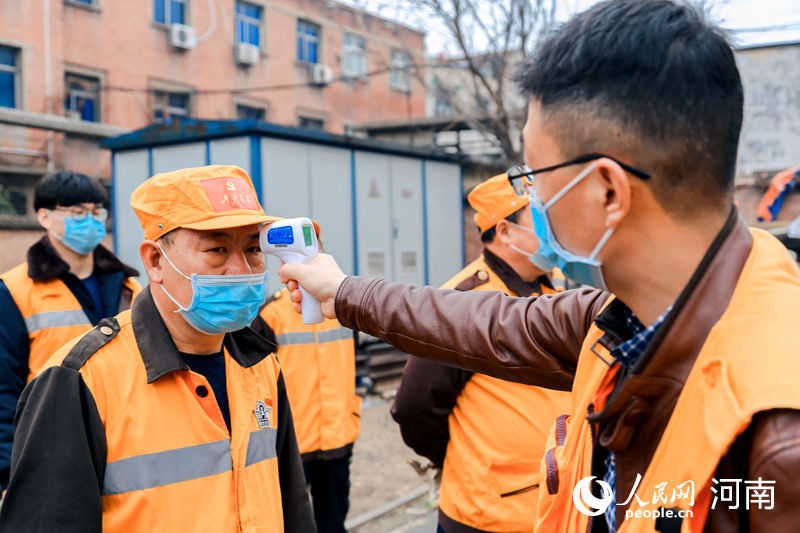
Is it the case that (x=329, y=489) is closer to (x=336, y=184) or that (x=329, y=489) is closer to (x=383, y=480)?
(x=383, y=480)

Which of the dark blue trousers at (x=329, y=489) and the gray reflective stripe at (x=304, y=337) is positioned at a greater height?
the gray reflective stripe at (x=304, y=337)

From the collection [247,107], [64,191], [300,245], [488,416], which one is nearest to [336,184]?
[64,191]

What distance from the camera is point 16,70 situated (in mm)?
17578

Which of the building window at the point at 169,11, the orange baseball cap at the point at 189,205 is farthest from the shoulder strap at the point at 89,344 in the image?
the building window at the point at 169,11

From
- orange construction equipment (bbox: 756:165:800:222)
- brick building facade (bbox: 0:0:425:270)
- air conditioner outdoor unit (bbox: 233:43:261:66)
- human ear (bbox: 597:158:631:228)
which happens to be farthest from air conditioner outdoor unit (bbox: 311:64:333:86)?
human ear (bbox: 597:158:631:228)

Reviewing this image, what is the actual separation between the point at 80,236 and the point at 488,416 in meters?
2.86

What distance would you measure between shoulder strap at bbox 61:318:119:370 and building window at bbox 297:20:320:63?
80.3 feet

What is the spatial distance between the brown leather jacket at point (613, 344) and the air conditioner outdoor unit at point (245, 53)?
22.1m

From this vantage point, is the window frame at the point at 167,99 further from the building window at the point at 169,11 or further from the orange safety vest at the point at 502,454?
the orange safety vest at the point at 502,454

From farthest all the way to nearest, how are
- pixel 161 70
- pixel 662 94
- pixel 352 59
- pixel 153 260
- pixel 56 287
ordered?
pixel 352 59 → pixel 161 70 → pixel 56 287 → pixel 153 260 → pixel 662 94

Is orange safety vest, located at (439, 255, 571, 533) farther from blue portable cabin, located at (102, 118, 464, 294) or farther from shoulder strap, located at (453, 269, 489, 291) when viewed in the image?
blue portable cabin, located at (102, 118, 464, 294)

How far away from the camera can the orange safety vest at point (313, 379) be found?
4.22 metres

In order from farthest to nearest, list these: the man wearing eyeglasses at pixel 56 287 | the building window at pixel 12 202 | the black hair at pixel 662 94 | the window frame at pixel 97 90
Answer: the window frame at pixel 97 90, the building window at pixel 12 202, the man wearing eyeglasses at pixel 56 287, the black hair at pixel 662 94

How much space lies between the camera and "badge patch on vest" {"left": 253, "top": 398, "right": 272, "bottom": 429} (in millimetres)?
2307
